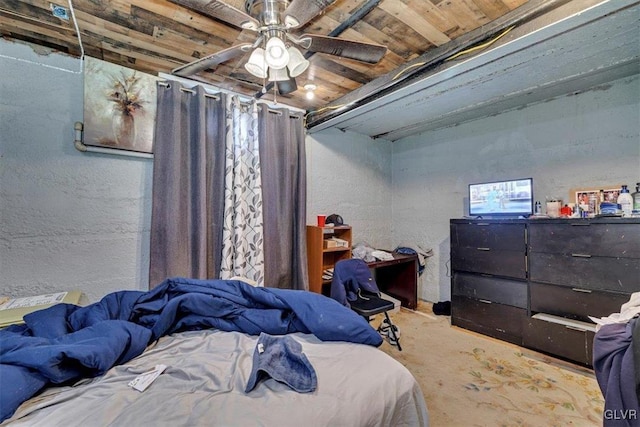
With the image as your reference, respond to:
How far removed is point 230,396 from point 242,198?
6.14 ft

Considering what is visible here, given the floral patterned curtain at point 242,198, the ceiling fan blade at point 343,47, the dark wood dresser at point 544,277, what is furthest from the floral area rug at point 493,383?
the ceiling fan blade at point 343,47

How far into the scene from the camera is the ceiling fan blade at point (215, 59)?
1569 mm

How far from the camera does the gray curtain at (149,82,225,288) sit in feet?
7.16

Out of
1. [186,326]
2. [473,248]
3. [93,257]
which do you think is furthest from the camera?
[473,248]

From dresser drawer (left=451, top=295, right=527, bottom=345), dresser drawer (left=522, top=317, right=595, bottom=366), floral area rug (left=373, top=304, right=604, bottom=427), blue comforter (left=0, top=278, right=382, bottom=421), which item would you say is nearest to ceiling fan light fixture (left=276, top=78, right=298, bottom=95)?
blue comforter (left=0, top=278, right=382, bottom=421)

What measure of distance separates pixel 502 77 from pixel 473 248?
5.06 ft

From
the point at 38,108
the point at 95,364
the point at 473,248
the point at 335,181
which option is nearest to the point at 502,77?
the point at 473,248

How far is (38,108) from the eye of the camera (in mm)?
1943

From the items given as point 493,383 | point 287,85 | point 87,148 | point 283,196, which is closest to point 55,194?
point 87,148

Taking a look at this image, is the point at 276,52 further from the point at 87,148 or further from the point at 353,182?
the point at 353,182

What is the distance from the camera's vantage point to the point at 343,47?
1.56 meters

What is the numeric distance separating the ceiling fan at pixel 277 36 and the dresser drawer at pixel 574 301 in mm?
2334

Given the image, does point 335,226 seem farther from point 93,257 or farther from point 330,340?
point 93,257

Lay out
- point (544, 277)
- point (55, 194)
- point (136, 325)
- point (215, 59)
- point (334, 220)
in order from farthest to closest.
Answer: point (334, 220), point (544, 277), point (55, 194), point (215, 59), point (136, 325)
